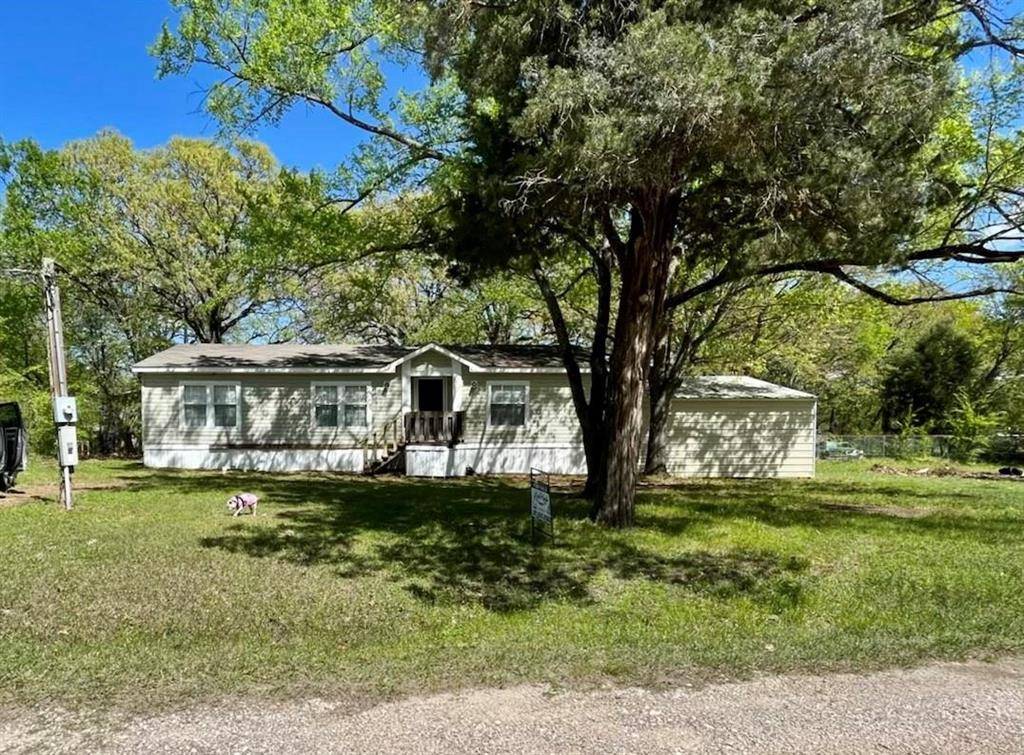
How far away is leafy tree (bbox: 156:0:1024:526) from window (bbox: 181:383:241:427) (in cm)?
883

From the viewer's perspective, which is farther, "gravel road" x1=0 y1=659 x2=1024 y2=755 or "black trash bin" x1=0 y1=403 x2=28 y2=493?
"black trash bin" x1=0 y1=403 x2=28 y2=493

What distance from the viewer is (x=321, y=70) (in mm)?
10320

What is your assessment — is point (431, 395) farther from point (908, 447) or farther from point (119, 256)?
point (908, 447)

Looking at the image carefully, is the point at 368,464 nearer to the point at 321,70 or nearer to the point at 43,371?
the point at 321,70

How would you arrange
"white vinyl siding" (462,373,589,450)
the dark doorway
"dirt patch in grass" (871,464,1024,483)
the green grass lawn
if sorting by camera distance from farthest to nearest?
the dark doorway, "dirt patch in grass" (871,464,1024,483), "white vinyl siding" (462,373,589,450), the green grass lawn

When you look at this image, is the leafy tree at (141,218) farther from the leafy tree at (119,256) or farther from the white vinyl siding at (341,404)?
the white vinyl siding at (341,404)

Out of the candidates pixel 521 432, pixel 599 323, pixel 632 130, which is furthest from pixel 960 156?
pixel 521 432

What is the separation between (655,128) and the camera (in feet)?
19.2

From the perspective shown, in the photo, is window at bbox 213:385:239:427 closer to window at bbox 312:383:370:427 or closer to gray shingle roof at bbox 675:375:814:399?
window at bbox 312:383:370:427

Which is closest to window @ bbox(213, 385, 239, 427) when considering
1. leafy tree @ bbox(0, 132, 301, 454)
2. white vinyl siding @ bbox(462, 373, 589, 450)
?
leafy tree @ bbox(0, 132, 301, 454)

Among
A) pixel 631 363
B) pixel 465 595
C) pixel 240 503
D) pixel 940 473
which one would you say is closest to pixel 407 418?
pixel 240 503

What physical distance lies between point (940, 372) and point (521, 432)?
72.5ft

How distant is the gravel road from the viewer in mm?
3057

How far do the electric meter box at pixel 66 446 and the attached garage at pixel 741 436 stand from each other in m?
13.5
